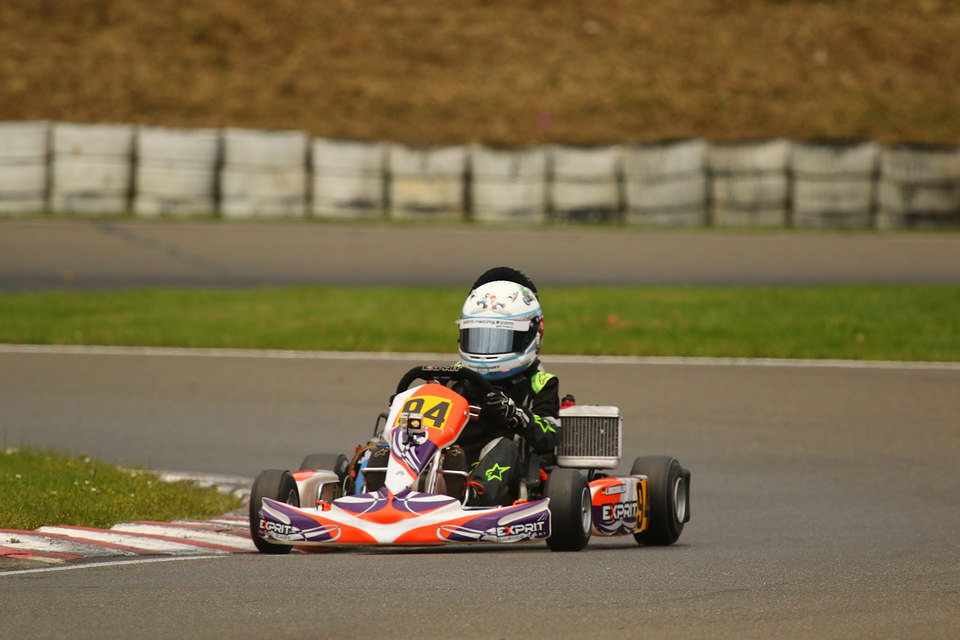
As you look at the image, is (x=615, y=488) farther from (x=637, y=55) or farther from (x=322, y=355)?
(x=637, y=55)

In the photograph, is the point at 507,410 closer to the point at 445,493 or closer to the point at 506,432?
the point at 506,432

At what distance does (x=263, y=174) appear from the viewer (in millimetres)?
21000

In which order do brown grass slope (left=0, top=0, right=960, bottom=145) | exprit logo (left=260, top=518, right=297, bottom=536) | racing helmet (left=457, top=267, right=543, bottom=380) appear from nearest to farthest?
exprit logo (left=260, top=518, right=297, bottom=536) < racing helmet (left=457, top=267, right=543, bottom=380) < brown grass slope (left=0, top=0, right=960, bottom=145)

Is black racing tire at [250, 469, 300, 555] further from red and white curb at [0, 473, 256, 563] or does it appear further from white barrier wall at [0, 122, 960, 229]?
white barrier wall at [0, 122, 960, 229]

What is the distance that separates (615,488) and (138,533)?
7.40ft

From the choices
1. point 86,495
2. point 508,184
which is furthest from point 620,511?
point 508,184

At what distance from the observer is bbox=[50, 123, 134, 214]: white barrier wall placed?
20406 mm

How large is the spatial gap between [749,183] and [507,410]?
1488 centimetres

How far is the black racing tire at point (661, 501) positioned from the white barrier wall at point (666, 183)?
44.8 ft

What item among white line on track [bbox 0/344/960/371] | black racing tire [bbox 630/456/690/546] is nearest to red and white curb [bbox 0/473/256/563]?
black racing tire [bbox 630/456/690/546]

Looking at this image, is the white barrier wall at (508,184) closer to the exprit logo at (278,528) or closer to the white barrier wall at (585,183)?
the white barrier wall at (585,183)

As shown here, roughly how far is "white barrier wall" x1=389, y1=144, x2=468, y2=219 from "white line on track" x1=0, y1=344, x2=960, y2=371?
725cm

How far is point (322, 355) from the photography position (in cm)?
1390

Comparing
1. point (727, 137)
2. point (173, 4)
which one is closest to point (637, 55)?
point (727, 137)
